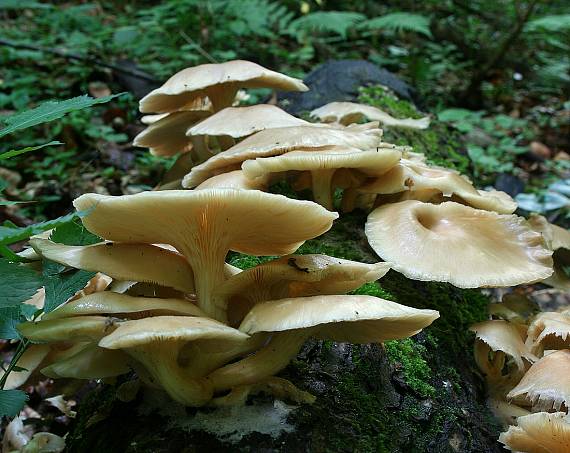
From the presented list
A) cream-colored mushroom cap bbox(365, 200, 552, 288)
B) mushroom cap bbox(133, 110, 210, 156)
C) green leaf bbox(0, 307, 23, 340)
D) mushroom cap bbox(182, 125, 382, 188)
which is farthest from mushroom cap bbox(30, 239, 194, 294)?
mushroom cap bbox(133, 110, 210, 156)

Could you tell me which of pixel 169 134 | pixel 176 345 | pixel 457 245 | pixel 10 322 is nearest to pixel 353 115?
pixel 169 134

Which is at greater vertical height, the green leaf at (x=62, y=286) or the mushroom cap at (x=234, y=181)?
the green leaf at (x=62, y=286)

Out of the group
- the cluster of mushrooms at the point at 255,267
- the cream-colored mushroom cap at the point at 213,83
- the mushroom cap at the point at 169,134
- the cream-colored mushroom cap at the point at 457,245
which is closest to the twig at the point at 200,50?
the mushroom cap at the point at 169,134

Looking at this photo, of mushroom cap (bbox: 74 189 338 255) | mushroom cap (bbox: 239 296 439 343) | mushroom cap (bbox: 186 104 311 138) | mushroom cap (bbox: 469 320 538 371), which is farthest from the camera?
mushroom cap (bbox: 186 104 311 138)

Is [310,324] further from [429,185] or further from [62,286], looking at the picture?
[429,185]

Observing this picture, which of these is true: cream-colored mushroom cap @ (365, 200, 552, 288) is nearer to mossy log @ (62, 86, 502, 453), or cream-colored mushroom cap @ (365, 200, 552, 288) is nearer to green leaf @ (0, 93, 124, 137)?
mossy log @ (62, 86, 502, 453)

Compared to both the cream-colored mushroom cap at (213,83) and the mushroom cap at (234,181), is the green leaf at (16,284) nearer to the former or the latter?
the mushroom cap at (234,181)
